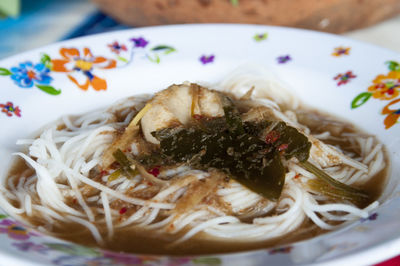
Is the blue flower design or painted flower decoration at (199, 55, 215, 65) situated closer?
the blue flower design

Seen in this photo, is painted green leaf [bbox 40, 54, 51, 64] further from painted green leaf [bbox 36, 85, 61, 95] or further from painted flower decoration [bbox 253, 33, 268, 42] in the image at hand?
painted flower decoration [bbox 253, 33, 268, 42]

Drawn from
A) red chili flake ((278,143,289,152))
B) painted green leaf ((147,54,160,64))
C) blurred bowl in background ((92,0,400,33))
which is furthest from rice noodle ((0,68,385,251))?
blurred bowl in background ((92,0,400,33))

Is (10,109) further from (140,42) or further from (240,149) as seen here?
(240,149)

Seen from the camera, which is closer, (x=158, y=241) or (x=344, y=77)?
(x=158, y=241)

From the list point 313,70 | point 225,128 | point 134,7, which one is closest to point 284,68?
point 313,70

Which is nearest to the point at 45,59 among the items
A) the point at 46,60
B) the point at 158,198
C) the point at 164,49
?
the point at 46,60

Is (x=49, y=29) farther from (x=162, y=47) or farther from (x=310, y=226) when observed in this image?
(x=310, y=226)

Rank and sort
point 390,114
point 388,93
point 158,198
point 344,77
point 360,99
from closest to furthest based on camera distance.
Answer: point 158,198
point 390,114
point 388,93
point 360,99
point 344,77
